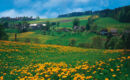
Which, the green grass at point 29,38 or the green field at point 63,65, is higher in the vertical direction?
the green field at point 63,65

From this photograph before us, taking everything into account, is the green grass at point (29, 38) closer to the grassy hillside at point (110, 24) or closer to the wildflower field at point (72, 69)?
the grassy hillside at point (110, 24)

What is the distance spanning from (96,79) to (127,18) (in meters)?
111

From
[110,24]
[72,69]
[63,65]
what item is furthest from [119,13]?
A: [72,69]

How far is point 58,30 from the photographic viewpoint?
401ft

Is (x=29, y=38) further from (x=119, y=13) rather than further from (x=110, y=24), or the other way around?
(x=119, y=13)

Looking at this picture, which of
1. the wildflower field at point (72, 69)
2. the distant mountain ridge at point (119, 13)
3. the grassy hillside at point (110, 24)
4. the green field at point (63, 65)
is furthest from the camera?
the grassy hillside at point (110, 24)

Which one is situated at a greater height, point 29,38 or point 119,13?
point 119,13

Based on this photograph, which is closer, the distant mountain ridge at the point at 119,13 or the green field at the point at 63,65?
the green field at the point at 63,65

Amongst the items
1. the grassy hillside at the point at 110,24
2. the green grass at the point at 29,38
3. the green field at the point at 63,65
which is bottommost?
the green grass at the point at 29,38

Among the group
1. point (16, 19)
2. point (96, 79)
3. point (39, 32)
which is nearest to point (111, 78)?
point (96, 79)

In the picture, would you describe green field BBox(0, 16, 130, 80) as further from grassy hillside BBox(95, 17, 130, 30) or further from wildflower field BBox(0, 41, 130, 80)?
grassy hillside BBox(95, 17, 130, 30)

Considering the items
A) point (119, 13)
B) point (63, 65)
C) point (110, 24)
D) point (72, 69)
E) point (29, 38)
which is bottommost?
point (29, 38)

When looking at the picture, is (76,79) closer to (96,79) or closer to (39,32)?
(96,79)

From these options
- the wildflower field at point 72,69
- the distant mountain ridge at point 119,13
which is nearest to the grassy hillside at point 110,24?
the distant mountain ridge at point 119,13
